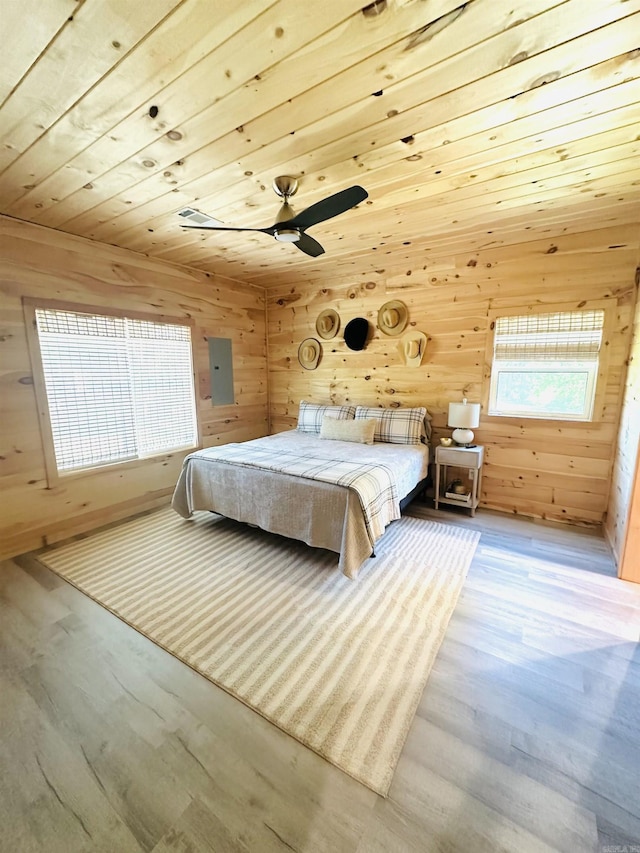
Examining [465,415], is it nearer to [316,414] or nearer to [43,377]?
[316,414]

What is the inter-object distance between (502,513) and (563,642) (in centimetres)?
175

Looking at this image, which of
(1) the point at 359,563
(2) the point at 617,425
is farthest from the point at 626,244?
(1) the point at 359,563

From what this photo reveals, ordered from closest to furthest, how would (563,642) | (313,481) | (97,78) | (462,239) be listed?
1. (97,78)
2. (563,642)
3. (313,481)
4. (462,239)

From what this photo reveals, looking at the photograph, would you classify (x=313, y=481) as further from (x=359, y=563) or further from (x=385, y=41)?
(x=385, y=41)

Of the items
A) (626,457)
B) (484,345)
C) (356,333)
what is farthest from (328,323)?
(626,457)

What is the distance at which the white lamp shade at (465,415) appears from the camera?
323cm

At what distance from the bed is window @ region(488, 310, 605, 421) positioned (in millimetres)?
1000

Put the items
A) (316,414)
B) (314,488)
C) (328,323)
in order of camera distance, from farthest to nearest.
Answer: (328,323) → (316,414) → (314,488)

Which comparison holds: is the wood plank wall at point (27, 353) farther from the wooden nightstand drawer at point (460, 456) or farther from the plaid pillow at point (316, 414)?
the wooden nightstand drawer at point (460, 456)

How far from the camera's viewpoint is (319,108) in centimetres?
146

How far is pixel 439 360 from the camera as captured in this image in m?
3.65

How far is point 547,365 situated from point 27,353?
443 centimetres

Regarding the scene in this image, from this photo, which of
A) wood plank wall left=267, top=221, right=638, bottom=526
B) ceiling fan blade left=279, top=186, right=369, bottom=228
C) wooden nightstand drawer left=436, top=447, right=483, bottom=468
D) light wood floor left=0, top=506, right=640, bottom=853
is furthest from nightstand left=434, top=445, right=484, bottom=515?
ceiling fan blade left=279, top=186, right=369, bottom=228

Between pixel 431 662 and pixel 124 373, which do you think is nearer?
pixel 431 662
